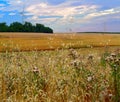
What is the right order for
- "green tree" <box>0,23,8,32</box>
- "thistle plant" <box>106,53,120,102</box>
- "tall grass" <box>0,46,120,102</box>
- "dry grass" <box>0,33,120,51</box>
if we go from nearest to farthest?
"thistle plant" <box>106,53,120,102</box> < "tall grass" <box>0,46,120,102</box> < "dry grass" <box>0,33,120,51</box> < "green tree" <box>0,23,8,32</box>

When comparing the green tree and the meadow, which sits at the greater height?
the meadow

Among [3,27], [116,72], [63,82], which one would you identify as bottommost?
[3,27]

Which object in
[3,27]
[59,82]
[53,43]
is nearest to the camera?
[59,82]

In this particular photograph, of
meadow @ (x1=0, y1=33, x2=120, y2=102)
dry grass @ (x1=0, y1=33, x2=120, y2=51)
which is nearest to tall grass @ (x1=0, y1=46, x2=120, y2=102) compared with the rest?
meadow @ (x1=0, y1=33, x2=120, y2=102)

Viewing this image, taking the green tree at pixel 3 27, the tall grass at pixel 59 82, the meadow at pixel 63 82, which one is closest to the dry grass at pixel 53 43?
the tall grass at pixel 59 82

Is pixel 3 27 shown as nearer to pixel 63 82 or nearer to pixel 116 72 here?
pixel 63 82

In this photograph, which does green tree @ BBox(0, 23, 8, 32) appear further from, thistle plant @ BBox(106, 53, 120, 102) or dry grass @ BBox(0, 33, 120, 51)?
thistle plant @ BBox(106, 53, 120, 102)

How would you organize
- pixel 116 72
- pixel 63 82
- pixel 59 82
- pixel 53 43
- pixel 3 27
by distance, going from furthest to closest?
pixel 3 27 → pixel 53 43 → pixel 63 82 → pixel 59 82 → pixel 116 72

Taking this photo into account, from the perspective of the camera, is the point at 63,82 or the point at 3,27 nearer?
the point at 63,82

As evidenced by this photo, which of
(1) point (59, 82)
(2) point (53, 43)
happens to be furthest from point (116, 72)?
(2) point (53, 43)

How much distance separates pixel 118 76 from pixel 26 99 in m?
1.43

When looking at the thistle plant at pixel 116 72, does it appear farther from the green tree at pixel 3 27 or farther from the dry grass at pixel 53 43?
the green tree at pixel 3 27

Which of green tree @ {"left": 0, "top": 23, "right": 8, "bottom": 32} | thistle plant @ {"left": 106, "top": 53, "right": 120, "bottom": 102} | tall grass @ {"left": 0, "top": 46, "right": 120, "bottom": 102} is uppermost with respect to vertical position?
thistle plant @ {"left": 106, "top": 53, "right": 120, "bottom": 102}

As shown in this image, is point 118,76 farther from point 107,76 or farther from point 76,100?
point 107,76
